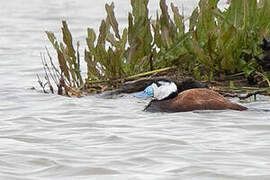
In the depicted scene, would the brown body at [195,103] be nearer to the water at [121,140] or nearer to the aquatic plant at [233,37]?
the water at [121,140]

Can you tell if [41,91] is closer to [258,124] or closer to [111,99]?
[111,99]

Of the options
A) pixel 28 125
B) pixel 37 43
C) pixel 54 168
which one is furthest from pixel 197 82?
pixel 37 43

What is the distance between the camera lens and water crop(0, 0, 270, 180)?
239 inches

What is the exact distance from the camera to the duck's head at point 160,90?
9.40 metres

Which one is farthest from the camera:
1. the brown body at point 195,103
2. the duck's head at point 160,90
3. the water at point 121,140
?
the duck's head at point 160,90

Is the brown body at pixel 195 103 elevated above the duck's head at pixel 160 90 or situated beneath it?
situated beneath

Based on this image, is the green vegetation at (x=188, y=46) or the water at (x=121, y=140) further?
the green vegetation at (x=188, y=46)

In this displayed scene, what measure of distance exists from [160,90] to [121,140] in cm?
214

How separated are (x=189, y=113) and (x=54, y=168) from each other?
2899 millimetres

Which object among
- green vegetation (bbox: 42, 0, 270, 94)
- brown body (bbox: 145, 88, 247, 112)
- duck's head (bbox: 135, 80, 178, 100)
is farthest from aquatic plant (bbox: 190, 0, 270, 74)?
brown body (bbox: 145, 88, 247, 112)

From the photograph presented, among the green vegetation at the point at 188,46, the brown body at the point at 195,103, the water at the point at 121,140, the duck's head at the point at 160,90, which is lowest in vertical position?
the water at the point at 121,140

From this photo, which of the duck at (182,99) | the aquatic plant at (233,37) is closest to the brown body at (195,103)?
the duck at (182,99)

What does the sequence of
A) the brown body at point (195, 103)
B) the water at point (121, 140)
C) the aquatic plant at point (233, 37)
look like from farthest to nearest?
the aquatic plant at point (233, 37) → the brown body at point (195, 103) → the water at point (121, 140)

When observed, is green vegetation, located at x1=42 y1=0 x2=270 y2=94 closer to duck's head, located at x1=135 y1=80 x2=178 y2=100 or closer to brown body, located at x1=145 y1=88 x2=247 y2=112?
duck's head, located at x1=135 y1=80 x2=178 y2=100
